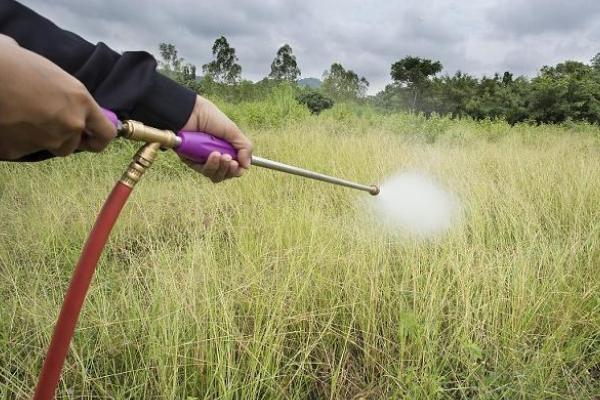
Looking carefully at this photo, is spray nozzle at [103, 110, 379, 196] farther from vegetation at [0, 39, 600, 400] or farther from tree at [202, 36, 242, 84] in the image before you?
tree at [202, 36, 242, 84]

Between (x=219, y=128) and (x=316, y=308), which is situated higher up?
(x=219, y=128)

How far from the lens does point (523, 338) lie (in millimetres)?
1296

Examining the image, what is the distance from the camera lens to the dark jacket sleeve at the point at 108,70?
2.93 ft

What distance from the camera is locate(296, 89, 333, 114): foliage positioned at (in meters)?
14.1

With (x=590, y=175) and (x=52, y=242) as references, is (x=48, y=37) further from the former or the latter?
(x=590, y=175)

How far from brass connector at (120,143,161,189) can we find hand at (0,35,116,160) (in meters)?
0.08

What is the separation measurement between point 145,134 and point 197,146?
0.56 feet

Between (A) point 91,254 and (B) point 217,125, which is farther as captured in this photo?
(B) point 217,125

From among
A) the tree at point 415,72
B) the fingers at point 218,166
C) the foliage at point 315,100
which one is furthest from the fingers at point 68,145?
the tree at point 415,72

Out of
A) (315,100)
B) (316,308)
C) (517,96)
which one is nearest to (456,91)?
(517,96)

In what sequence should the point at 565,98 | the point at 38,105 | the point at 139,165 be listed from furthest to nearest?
the point at 565,98 < the point at 139,165 < the point at 38,105

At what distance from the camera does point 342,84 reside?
19219 millimetres

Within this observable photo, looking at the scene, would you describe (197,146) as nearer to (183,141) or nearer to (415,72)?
(183,141)

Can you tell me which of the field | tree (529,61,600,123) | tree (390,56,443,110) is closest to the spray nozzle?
the field
